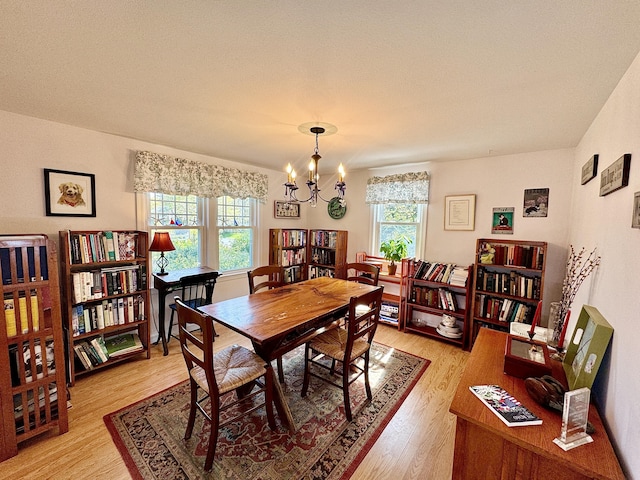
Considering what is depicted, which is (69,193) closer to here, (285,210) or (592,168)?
(285,210)

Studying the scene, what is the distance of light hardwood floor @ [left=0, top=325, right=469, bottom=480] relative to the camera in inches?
61.4

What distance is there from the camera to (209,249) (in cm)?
353

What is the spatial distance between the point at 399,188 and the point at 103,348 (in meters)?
3.77

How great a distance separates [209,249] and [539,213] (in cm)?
387

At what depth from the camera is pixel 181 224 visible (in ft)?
10.8

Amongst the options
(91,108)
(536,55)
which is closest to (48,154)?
(91,108)

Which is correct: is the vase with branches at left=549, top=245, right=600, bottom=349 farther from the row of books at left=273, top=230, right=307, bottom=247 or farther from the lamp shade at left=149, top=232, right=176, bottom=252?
the lamp shade at left=149, top=232, right=176, bottom=252

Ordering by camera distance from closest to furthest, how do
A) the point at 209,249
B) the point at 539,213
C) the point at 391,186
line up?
the point at 539,213
the point at 209,249
the point at 391,186

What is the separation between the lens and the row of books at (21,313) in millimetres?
1591

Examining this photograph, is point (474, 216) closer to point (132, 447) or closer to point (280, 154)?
point (280, 154)

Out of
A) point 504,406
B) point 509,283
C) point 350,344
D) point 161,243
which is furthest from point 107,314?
point 509,283

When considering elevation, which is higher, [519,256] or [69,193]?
[69,193]

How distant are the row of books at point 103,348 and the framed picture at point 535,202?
4.32 m

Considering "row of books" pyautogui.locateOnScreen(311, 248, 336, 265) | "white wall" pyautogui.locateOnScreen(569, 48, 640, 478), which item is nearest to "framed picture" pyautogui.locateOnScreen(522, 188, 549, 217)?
"white wall" pyautogui.locateOnScreen(569, 48, 640, 478)
